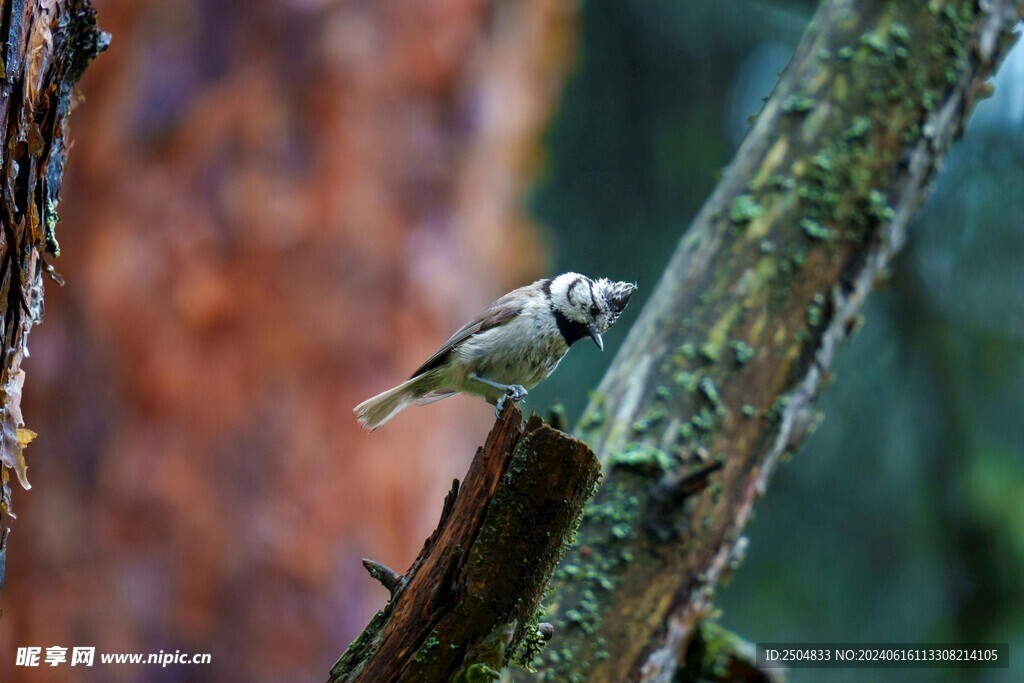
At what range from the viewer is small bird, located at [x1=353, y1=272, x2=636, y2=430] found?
2.69 meters

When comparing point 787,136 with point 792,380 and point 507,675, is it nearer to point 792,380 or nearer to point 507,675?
point 792,380

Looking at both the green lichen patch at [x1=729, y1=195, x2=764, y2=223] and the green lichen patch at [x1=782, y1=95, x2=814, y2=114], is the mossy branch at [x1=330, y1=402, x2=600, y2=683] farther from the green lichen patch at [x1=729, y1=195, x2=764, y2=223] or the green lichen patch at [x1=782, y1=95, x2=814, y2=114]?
the green lichen patch at [x1=782, y1=95, x2=814, y2=114]

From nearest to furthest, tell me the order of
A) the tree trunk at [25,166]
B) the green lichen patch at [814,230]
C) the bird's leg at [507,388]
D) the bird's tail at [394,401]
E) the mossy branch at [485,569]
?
1. the tree trunk at [25,166]
2. the mossy branch at [485,569]
3. the bird's leg at [507,388]
4. the bird's tail at [394,401]
5. the green lichen patch at [814,230]

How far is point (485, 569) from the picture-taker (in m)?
1.71

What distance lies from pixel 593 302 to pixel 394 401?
68cm

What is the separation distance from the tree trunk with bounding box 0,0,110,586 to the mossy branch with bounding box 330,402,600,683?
65 cm

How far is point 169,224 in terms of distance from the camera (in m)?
4.22

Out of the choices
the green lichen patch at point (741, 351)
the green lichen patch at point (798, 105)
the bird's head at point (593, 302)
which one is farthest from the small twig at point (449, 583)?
the green lichen patch at point (798, 105)

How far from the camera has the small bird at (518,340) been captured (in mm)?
2688

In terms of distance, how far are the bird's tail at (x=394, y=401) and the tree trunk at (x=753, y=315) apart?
515 mm

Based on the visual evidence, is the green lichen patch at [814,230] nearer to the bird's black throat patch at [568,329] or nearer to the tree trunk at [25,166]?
the bird's black throat patch at [568,329]

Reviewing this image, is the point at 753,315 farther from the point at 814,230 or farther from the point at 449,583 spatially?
the point at 449,583

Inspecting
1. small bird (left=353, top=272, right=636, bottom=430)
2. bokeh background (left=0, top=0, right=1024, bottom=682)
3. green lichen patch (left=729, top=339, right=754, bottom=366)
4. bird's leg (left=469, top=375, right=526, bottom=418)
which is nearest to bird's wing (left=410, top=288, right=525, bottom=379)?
small bird (left=353, top=272, right=636, bottom=430)

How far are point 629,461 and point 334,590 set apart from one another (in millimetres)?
1996
